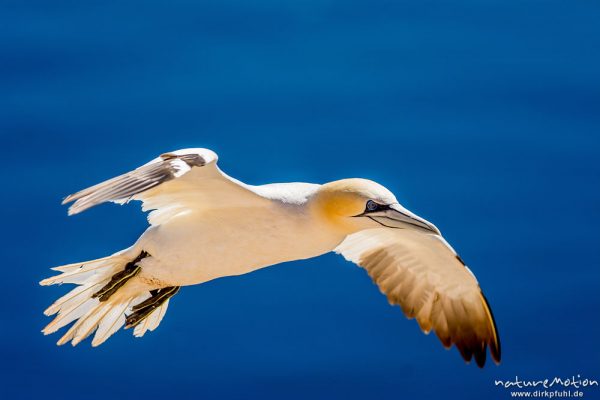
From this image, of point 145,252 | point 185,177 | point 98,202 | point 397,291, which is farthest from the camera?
point 397,291

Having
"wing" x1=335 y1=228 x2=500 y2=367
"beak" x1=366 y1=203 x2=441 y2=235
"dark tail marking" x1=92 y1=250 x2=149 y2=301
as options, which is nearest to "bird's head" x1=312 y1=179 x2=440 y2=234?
"beak" x1=366 y1=203 x2=441 y2=235

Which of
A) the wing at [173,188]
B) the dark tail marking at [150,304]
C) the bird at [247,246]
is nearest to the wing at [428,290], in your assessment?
the bird at [247,246]

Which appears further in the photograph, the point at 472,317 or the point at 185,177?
the point at 472,317

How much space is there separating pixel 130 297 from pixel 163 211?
0.81 m

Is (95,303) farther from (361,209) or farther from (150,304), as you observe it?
(361,209)

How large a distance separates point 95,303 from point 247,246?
1.30m

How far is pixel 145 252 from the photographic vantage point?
293 inches

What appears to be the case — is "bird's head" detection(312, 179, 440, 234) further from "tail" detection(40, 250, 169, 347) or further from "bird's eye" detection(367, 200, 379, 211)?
"tail" detection(40, 250, 169, 347)

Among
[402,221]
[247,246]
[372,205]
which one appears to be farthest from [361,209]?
[247,246]

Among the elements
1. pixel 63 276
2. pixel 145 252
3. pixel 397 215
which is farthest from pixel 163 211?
pixel 397 215

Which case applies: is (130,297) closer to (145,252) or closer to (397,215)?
(145,252)

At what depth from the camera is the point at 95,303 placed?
786 centimetres

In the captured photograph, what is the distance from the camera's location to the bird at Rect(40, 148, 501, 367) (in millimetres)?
6926

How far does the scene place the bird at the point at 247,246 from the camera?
22.7 ft
